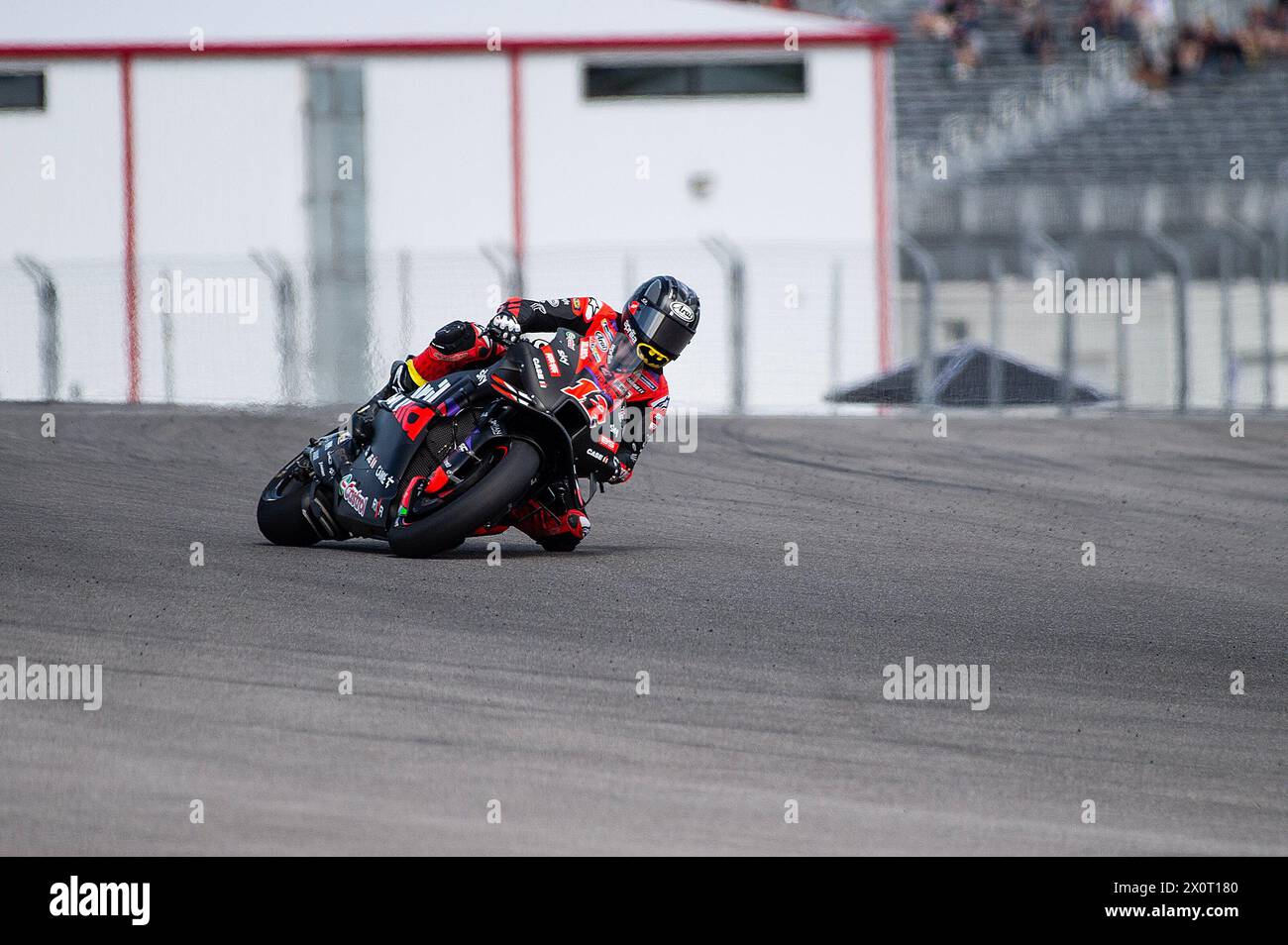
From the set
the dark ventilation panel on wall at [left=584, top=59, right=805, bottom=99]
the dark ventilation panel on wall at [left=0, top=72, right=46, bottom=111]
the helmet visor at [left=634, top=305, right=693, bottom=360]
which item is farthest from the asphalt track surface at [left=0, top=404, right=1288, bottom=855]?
the dark ventilation panel on wall at [left=584, top=59, right=805, bottom=99]

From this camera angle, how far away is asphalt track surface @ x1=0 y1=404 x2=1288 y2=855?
5.09 m

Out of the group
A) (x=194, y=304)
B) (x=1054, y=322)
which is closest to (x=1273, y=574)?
(x=1054, y=322)

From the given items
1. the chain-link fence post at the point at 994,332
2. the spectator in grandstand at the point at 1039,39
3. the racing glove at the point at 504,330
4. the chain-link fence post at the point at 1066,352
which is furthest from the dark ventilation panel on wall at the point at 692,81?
the racing glove at the point at 504,330

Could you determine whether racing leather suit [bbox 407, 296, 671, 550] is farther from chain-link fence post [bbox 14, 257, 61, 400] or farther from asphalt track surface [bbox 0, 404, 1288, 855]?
chain-link fence post [bbox 14, 257, 61, 400]

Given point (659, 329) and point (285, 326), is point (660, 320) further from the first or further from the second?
point (285, 326)

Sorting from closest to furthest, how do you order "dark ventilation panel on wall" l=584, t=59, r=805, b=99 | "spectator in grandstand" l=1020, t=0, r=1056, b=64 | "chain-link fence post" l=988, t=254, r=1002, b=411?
"chain-link fence post" l=988, t=254, r=1002, b=411 → "dark ventilation panel on wall" l=584, t=59, r=805, b=99 → "spectator in grandstand" l=1020, t=0, r=1056, b=64

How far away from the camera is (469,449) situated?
8250mm

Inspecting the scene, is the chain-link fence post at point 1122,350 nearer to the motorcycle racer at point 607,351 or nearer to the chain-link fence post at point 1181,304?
the chain-link fence post at point 1181,304

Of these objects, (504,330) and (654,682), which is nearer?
(654,682)

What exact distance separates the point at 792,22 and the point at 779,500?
1268cm

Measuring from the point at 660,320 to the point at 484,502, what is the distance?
1140 millimetres

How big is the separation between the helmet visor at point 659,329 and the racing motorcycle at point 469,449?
11.0 inches

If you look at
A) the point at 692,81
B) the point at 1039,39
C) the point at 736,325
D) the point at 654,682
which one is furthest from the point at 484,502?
the point at 1039,39
